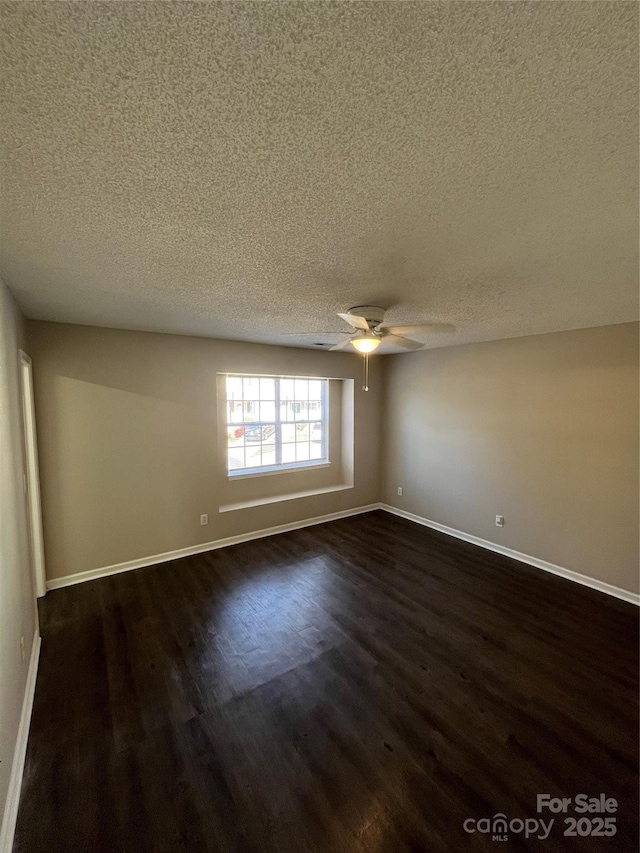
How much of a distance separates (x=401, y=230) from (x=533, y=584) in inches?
138

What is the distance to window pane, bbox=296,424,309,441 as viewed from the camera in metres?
5.23

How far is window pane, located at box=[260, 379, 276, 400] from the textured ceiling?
2.91 metres

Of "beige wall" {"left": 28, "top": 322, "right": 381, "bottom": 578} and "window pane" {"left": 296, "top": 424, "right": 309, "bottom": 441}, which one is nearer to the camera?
"beige wall" {"left": 28, "top": 322, "right": 381, "bottom": 578}

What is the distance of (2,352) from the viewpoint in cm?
180

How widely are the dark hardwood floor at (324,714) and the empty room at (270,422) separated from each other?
2cm

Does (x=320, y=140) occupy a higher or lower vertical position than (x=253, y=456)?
higher

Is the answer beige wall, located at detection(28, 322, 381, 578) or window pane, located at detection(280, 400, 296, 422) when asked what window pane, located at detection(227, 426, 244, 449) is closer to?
beige wall, located at detection(28, 322, 381, 578)

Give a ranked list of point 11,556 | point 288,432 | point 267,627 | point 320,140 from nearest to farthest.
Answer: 1. point 320,140
2. point 11,556
3. point 267,627
4. point 288,432

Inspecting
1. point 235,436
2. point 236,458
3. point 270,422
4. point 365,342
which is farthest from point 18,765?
point 270,422

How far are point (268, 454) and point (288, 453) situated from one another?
0.34 meters

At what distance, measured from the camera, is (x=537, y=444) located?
12.1ft

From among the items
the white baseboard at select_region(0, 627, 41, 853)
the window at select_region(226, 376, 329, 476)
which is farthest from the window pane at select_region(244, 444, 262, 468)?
the white baseboard at select_region(0, 627, 41, 853)

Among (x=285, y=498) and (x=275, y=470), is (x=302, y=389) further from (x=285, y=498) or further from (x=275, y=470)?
(x=285, y=498)

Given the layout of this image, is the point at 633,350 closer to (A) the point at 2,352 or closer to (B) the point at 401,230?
(B) the point at 401,230
